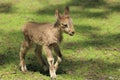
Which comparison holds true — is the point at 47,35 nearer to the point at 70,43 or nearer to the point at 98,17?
the point at 70,43

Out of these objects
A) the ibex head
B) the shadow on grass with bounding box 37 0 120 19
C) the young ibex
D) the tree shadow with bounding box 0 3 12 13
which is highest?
the ibex head

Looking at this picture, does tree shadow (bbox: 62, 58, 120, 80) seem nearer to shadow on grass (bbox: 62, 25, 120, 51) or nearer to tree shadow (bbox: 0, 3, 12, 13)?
shadow on grass (bbox: 62, 25, 120, 51)

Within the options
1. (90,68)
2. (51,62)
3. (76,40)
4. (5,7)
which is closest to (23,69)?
(51,62)

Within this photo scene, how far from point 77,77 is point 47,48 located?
1606 mm

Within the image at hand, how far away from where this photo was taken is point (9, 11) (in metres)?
21.4

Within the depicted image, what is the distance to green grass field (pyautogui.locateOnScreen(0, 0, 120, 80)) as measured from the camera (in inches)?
460

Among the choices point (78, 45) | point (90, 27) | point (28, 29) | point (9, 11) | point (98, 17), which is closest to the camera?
point (28, 29)

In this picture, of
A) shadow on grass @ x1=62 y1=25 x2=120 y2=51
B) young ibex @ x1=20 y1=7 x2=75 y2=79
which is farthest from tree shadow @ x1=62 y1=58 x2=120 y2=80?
shadow on grass @ x1=62 y1=25 x2=120 y2=51

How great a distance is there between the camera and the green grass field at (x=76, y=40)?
460 inches

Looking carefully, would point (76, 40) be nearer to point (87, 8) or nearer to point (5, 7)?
point (87, 8)

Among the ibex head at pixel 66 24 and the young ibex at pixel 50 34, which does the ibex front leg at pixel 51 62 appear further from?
the ibex head at pixel 66 24

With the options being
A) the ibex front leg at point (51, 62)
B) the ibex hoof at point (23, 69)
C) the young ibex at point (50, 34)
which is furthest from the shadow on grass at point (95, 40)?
the ibex front leg at point (51, 62)

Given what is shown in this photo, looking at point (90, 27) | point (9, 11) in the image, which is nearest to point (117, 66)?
point (90, 27)

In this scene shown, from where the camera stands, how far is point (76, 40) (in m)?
15.6
